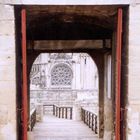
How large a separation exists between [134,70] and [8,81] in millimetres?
1995

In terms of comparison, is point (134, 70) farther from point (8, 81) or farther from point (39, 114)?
point (39, 114)

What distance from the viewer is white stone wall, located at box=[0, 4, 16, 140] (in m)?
7.63

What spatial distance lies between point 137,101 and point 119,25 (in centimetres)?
124

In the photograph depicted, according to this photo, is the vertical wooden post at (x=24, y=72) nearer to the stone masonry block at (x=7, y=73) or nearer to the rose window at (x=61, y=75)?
the stone masonry block at (x=7, y=73)

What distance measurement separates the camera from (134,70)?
7.66 meters

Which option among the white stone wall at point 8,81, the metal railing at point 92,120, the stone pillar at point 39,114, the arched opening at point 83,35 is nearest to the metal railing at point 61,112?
the stone pillar at point 39,114

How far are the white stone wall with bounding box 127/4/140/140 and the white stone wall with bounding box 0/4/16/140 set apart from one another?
185cm

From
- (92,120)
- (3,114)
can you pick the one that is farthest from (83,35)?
(92,120)

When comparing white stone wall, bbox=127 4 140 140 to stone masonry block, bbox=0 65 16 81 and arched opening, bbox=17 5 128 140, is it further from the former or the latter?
stone masonry block, bbox=0 65 16 81

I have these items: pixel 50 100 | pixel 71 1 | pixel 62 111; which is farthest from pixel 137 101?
pixel 50 100

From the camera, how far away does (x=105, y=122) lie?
15.1m

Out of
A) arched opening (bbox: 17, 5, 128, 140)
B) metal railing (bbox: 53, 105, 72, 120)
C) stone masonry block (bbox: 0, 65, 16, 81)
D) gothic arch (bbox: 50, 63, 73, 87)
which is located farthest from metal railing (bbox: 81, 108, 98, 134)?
gothic arch (bbox: 50, 63, 73, 87)

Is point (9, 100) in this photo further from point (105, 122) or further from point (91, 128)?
point (91, 128)

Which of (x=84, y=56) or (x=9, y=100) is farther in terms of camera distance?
(x=84, y=56)
